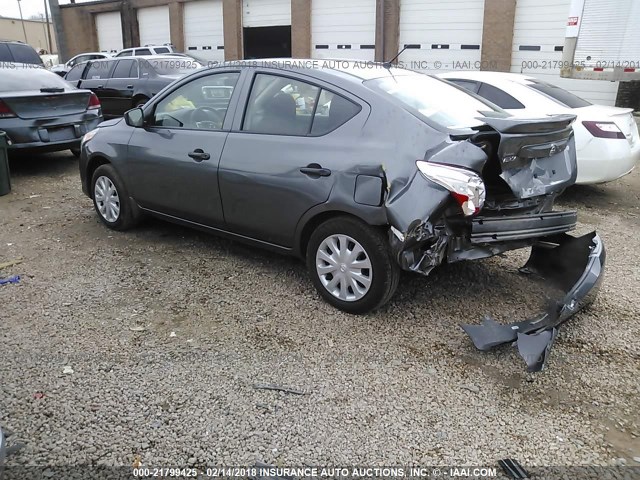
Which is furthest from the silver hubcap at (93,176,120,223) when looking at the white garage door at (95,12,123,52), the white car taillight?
the white garage door at (95,12,123,52)

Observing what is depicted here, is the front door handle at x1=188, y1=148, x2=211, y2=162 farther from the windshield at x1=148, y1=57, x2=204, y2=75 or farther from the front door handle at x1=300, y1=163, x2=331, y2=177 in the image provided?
the windshield at x1=148, y1=57, x2=204, y2=75

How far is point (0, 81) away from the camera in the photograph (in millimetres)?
7836

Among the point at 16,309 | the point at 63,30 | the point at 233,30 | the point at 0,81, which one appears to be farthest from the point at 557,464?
the point at 63,30

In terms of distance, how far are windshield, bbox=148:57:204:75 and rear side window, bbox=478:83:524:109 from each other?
6.51 metres

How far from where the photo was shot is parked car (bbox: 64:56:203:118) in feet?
36.4

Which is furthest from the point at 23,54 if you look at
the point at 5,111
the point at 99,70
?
the point at 5,111

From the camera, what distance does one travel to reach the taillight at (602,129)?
6402 mm

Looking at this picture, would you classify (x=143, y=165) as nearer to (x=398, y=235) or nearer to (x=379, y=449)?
(x=398, y=235)

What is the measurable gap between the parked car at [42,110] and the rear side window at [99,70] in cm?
339

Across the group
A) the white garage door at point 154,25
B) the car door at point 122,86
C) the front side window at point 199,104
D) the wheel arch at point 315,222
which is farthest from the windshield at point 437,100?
the white garage door at point 154,25

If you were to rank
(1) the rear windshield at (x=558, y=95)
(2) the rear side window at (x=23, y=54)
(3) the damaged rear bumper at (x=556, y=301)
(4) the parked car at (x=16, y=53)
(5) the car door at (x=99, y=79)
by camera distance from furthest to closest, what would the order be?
(2) the rear side window at (x=23, y=54) < (4) the parked car at (x=16, y=53) < (5) the car door at (x=99, y=79) < (1) the rear windshield at (x=558, y=95) < (3) the damaged rear bumper at (x=556, y=301)

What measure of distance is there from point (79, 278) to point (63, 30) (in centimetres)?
3054

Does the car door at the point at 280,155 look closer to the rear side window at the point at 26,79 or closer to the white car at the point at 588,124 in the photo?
the white car at the point at 588,124

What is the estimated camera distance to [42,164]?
8969 millimetres
